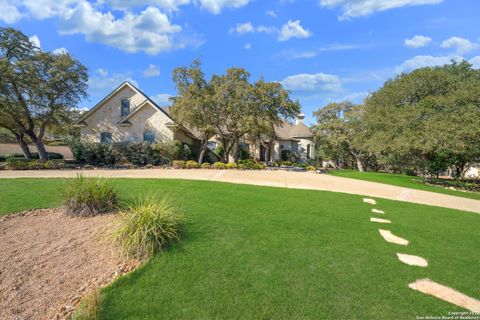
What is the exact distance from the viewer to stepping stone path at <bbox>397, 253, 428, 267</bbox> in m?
4.47

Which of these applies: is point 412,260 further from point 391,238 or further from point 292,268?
point 292,268

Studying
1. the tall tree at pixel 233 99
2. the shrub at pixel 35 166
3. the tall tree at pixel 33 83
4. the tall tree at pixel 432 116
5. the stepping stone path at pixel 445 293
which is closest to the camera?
the stepping stone path at pixel 445 293

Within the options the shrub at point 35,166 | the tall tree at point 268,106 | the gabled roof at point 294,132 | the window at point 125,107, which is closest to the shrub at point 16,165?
the shrub at point 35,166

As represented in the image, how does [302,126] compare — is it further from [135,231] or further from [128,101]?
[135,231]

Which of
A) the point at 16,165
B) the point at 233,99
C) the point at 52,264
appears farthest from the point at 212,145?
the point at 52,264

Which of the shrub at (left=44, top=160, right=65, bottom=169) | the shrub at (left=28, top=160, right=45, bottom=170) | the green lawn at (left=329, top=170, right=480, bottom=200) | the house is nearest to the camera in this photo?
the green lawn at (left=329, top=170, right=480, bottom=200)

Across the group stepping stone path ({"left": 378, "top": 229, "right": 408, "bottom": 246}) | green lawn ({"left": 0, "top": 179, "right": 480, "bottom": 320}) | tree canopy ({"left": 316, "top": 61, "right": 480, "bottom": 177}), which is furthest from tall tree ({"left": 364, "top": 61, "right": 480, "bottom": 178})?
stepping stone path ({"left": 378, "top": 229, "right": 408, "bottom": 246})

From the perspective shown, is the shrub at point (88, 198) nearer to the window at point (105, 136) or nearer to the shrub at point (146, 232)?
the shrub at point (146, 232)

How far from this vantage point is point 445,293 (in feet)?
12.0

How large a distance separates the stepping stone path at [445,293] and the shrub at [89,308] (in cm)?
422

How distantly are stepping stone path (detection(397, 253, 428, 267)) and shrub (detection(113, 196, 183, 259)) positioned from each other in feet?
13.3

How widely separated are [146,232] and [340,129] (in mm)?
30697

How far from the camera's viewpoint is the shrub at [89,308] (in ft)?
10.1

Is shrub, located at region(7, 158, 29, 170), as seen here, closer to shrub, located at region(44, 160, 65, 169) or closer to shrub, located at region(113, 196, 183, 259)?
shrub, located at region(44, 160, 65, 169)
